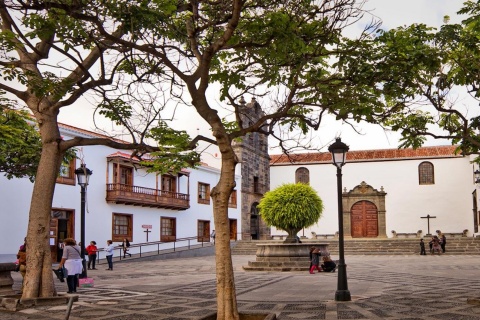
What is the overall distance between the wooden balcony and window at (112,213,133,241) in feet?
2.42

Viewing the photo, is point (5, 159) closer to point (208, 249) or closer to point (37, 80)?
point (37, 80)

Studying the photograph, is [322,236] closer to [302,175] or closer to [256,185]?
[302,175]

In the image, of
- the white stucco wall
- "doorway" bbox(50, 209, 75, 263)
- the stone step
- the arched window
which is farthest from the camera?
the arched window

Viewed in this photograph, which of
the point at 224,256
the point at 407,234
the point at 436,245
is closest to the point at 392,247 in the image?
the point at 436,245

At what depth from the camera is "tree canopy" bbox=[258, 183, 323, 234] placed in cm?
1878

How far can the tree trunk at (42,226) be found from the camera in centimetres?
952

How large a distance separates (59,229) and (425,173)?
24.8m

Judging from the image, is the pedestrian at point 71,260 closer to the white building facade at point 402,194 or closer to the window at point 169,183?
the window at point 169,183

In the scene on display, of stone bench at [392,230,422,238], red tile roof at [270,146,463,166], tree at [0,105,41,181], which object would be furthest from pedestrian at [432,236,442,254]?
tree at [0,105,41,181]

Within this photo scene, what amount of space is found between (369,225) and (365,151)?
566 centimetres

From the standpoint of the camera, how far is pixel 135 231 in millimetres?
27500

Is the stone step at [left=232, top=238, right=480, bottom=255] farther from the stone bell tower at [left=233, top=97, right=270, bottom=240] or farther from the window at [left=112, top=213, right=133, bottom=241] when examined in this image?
the window at [left=112, top=213, right=133, bottom=241]

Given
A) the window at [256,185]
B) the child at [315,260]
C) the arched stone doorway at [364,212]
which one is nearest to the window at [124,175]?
the child at [315,260]

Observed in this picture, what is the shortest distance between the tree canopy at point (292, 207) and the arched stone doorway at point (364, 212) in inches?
728
